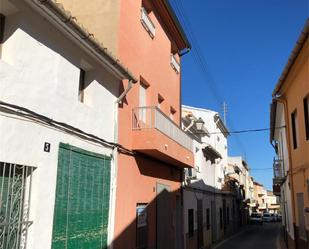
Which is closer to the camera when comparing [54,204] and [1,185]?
[1,185]

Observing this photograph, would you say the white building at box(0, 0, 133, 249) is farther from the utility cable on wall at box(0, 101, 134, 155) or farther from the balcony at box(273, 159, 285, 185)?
the balcony at box(273, 159, 285, 185)

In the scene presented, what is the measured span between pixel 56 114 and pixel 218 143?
89.0ft

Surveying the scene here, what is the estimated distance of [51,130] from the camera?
22.8 feet

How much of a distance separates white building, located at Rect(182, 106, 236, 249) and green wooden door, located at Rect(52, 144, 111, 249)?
8670 millimetres

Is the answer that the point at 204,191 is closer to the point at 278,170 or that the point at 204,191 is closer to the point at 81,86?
the point at 278,170

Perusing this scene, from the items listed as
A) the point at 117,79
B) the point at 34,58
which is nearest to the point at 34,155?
the point at 34,58

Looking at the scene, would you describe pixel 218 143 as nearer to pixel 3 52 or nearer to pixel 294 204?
pixel 294 204

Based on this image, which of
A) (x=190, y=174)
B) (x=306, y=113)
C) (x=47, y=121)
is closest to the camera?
(x=47, y=121)

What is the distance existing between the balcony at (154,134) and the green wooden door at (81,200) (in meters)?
1.73

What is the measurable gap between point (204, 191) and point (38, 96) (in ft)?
58.9

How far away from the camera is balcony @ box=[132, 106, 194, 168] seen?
35.5ft

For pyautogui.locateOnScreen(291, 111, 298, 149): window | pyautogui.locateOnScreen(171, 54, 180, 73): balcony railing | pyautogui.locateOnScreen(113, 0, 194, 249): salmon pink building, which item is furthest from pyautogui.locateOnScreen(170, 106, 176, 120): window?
pyautogui.locateOnScreen(291, 111, 298, 149): window

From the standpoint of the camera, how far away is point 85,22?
10633 millimetres

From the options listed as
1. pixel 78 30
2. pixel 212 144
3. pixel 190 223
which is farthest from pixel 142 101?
pixel 212 144
